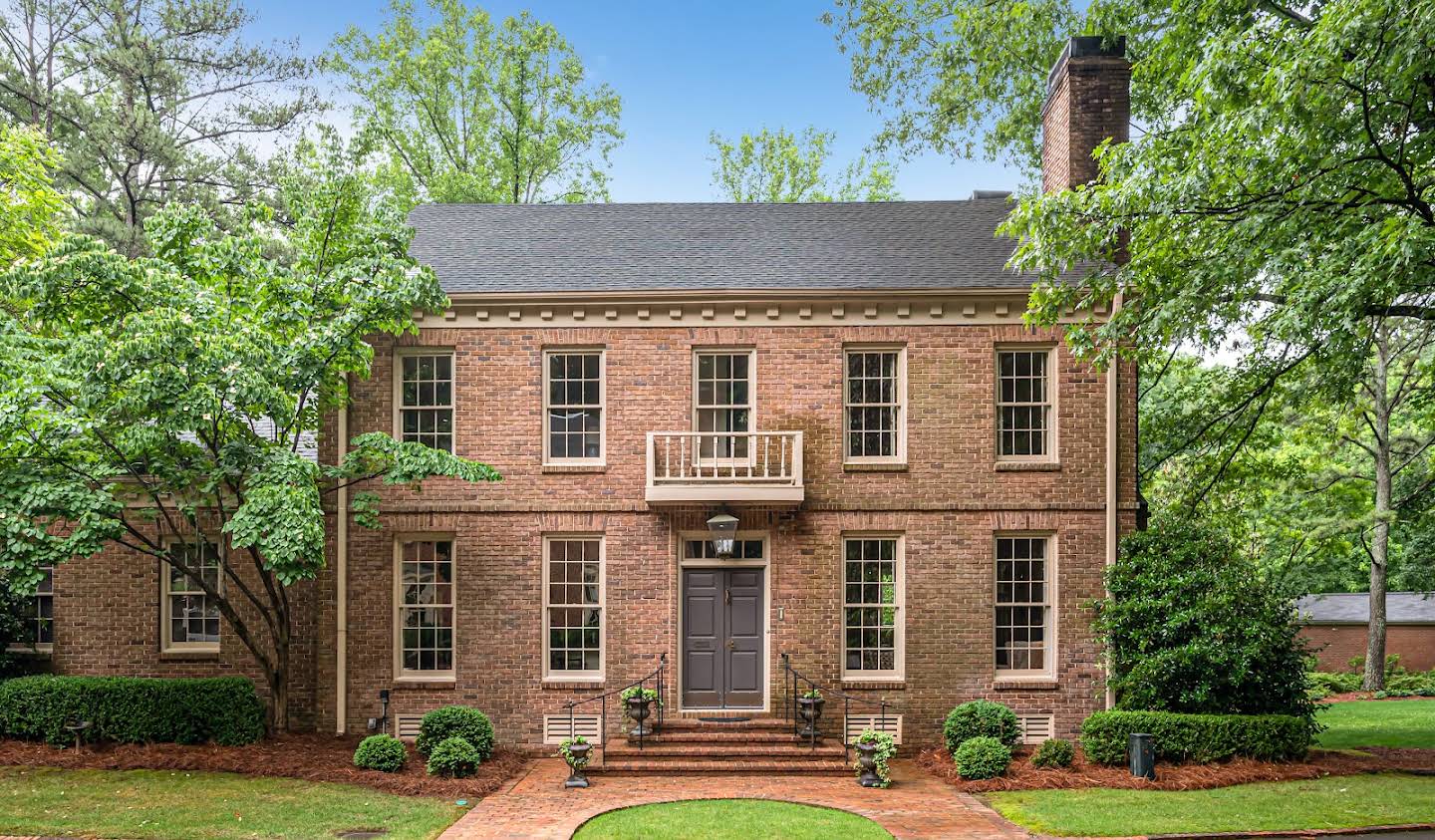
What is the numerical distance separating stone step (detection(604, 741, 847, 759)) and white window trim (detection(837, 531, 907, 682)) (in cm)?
136

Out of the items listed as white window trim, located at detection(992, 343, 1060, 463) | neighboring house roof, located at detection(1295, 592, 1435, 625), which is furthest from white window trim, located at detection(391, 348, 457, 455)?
neighboring house roof, located at detection(1295, 592, 1435, 625)

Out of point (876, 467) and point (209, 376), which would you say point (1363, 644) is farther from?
point (209, 376)

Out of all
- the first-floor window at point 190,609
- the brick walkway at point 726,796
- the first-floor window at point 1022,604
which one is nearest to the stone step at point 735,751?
the brick walkway at point 726,796

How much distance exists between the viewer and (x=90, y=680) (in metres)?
12.6

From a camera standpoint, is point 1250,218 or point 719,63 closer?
point 1250,218

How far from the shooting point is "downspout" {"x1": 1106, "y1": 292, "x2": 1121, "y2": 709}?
13.5 meters

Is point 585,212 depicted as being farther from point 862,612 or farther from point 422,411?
point 862,612

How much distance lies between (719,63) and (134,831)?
93.2 ft

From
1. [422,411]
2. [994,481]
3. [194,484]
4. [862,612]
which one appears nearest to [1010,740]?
[862,612]

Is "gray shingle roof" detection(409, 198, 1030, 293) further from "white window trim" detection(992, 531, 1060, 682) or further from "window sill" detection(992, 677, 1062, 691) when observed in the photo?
"window sill" detection(992, 677, 1062, 691)

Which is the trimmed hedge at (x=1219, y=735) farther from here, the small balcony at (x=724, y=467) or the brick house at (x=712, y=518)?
the small balcony at (x=724, y=467)

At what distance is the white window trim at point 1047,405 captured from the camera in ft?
45.0

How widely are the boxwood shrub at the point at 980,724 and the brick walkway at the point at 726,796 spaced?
716 mm

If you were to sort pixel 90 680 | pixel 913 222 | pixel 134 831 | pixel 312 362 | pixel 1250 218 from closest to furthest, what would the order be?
1. pixel 134 831
2. pixel 1250 218
3. pixel 312 362
4. pixel 90 680
5. pixel 913 222
